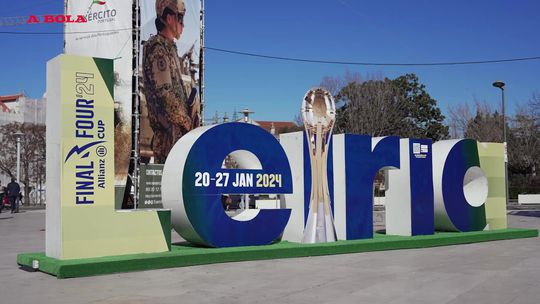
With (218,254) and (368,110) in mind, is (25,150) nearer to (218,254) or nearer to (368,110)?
(368,110)

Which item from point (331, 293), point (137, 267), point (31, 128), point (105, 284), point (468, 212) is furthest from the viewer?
point (31, 128)

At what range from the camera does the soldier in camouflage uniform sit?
1035 inches

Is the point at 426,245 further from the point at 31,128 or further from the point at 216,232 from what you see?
the point at 31,128

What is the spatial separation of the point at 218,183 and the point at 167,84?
1488 centimetres

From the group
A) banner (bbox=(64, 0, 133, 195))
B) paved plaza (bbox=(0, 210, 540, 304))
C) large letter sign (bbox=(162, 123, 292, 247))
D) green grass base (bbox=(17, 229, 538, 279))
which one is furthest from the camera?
banner (bbox=(64, 0, 133, 195))

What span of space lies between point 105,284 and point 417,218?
9509mm

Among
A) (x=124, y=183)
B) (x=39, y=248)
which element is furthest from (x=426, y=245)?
(x=124, y=183)

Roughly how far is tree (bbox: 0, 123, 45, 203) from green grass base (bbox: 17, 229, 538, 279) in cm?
3646

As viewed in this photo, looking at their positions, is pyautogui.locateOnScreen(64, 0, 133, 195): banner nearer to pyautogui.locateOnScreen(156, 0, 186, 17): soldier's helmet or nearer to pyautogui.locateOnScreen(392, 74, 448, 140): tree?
pyautogui.locateOnScreen(156, 0, 186, 17): soldier's helmet

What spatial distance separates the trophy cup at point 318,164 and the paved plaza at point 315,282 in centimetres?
118

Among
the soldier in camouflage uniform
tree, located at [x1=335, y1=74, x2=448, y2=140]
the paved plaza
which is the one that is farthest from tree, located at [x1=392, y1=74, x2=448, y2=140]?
the paved plaza

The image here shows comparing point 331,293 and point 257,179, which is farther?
point 257,179

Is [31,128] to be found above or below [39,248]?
above

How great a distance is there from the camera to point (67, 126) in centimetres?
1102
